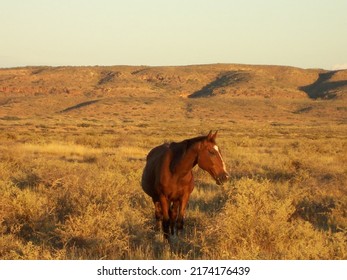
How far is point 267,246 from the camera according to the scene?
6520 millimetres

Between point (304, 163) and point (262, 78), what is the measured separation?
104 metres

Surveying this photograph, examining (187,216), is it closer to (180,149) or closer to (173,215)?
(173,215)

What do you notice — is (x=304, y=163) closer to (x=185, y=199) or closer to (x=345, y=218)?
(x=345, y=218)

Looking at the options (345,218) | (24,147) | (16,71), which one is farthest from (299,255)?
(16,71)

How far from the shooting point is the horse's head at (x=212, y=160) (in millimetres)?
6805

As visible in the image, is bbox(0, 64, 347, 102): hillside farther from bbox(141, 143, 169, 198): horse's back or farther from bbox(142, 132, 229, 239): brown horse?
bbox(142, 132, 229, 239): brown horse

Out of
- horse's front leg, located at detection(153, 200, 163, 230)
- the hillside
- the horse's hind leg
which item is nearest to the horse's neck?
the horse's hind leg

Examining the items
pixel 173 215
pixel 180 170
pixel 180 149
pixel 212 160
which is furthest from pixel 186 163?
pixel 173 215

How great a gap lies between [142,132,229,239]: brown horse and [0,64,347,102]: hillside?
97585 mm

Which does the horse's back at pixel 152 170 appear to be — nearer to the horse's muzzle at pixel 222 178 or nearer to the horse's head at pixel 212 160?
the horse's head at pixel 212 160

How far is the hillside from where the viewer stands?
10812 centimetres

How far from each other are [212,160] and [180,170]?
0.58 metres
